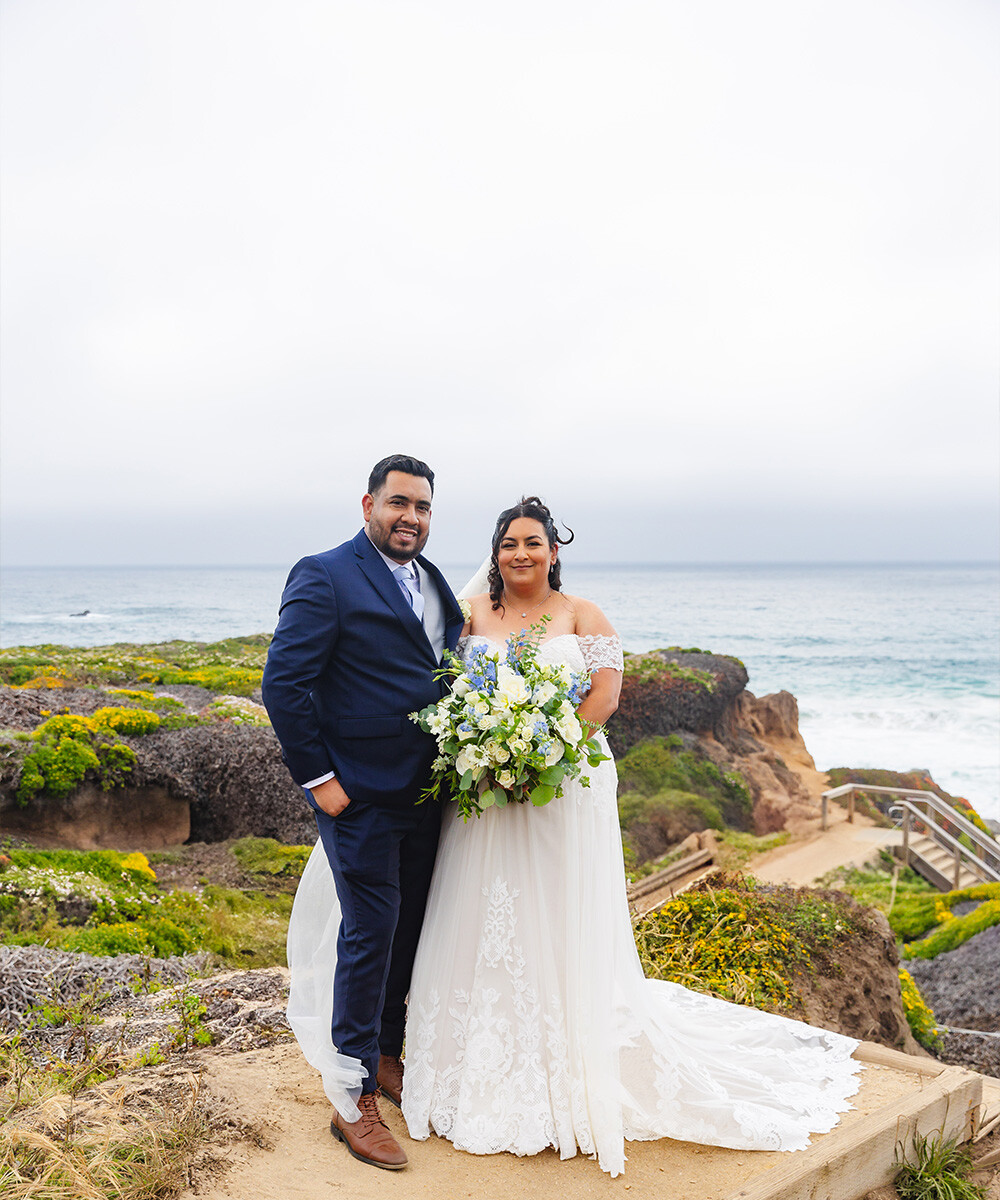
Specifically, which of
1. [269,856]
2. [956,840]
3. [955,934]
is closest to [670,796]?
[955,934]

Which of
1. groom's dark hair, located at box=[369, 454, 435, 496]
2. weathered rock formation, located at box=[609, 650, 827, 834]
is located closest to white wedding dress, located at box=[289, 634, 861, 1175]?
groom's dark hair, located at box=[369, 454, 435, 496]

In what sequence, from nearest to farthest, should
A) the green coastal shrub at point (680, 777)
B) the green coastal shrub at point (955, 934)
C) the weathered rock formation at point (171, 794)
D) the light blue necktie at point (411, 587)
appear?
the light blue necktie at point (411, 587) → the weathered rock formation at point (171, 794) → the green coastal shrub at point (955, 934) → the green coastal shrub at point (680, 777)

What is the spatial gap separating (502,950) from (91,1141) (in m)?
1.63

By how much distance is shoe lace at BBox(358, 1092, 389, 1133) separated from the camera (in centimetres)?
334

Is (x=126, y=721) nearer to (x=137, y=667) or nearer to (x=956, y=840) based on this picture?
(x=137, y=667)

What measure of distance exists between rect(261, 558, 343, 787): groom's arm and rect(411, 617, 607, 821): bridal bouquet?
1.37 ft

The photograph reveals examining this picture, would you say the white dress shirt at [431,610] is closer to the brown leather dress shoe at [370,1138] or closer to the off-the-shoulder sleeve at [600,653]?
the off-the-shoulder sleeve at [600,653]

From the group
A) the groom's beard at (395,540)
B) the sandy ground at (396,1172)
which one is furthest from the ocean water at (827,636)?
the groom's beard at (395,540)

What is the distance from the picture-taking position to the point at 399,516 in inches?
139

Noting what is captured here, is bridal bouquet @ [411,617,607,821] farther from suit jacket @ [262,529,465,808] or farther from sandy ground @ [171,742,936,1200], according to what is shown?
sandy ground @ [171,742,936,1200]

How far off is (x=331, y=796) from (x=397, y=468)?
4.47ft

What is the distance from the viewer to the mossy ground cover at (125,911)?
6090mm

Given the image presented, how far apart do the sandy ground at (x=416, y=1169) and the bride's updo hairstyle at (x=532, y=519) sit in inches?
90.7

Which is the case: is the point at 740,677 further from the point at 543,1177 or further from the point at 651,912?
the point at 543,1177
